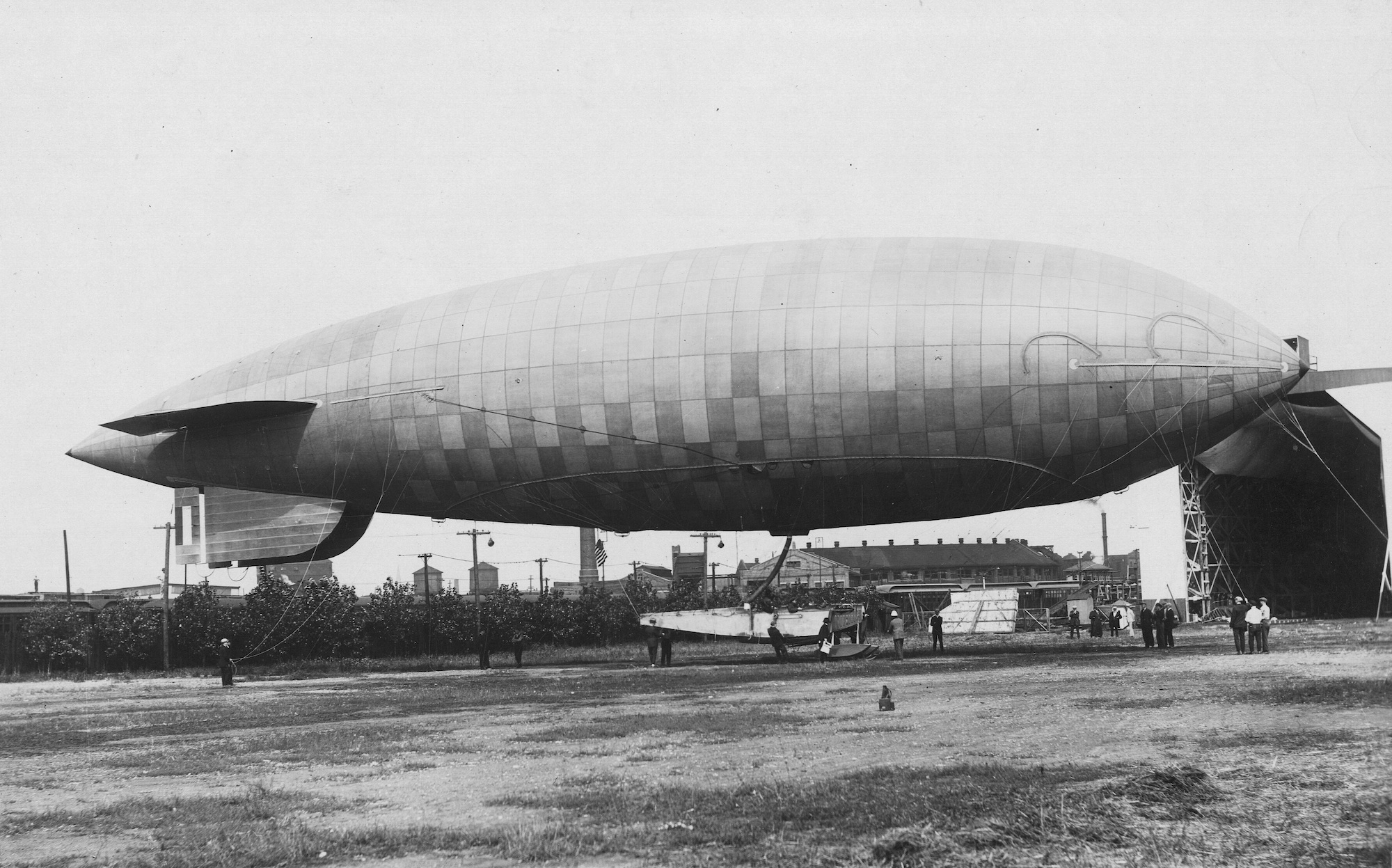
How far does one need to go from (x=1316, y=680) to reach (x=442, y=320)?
20418mm

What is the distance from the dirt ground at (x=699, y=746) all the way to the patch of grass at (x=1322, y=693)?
0.28 ft

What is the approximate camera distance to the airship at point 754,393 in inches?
954

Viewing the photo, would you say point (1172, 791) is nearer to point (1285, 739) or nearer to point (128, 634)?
point (1285, 739)

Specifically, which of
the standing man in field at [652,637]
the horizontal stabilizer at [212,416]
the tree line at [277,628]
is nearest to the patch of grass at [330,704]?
the standing man in field at [652,637]

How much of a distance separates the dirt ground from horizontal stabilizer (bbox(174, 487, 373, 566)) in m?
6.14

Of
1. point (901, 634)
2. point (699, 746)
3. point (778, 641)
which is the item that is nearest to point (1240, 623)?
point (901, 634)

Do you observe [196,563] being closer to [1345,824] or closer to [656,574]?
[1345,824]

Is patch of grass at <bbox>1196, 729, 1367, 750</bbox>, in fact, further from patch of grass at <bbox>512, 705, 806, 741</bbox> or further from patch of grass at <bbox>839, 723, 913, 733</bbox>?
patch of grass at <bbox>512, 705, 806, 741</bbox>

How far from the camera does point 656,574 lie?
135 m

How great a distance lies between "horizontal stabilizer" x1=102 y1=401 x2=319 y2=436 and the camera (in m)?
29.6

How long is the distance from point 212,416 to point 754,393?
47.4 ft

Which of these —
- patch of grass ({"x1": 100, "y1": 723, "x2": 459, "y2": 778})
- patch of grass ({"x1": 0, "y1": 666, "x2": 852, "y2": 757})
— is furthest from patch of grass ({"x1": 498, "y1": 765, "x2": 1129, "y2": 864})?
patch of grass ({"x1": 0, "y1": 666, "x2": 852, "y2": 757})

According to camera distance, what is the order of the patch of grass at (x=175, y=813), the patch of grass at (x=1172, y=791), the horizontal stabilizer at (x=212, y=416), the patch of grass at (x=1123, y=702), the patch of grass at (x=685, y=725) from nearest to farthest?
the patch of grass at (x=1172, y=791), the patch of grass at (x=175, y=813), the patch of grass at (x=685, y=725), the patch of grass at (x=1123, y=702), the horizontal stabilizer at (x=212, y=416)

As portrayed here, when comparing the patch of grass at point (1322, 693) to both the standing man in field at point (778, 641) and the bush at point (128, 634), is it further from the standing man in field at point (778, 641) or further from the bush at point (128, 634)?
the bush at point (128, 634)
